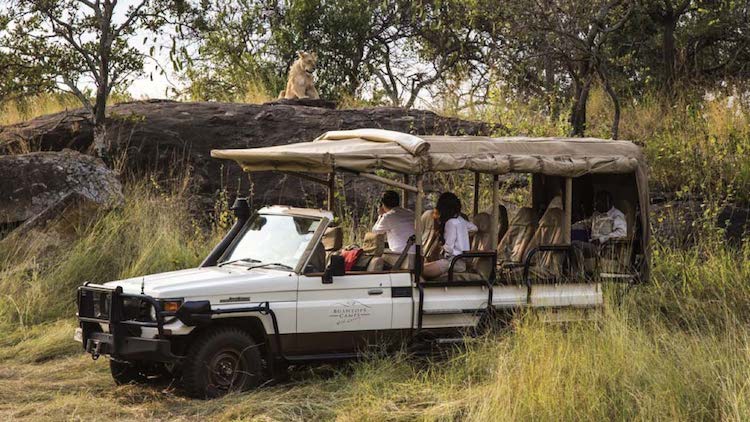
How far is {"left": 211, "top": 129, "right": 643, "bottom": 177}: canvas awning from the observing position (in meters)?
8.35

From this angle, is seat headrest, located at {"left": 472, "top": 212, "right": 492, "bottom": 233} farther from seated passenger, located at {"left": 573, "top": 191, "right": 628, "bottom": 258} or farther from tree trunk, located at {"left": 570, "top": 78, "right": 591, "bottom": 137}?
tree trunk, located at {"left": 570, "top": 78, "right": 591, "bottom": 137}

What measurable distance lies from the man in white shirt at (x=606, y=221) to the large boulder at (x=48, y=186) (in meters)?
6.22

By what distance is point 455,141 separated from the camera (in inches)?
346

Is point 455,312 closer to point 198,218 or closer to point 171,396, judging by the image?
point 171,396

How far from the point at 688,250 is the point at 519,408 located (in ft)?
22.0

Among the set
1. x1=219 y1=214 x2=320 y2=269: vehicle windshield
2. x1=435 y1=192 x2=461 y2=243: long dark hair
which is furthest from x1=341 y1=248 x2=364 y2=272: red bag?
x1=435 y1=192 x2=461 y2=243: long dark hair

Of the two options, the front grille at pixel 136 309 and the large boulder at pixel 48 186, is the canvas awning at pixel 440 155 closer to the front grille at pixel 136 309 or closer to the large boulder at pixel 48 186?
the front grille at pixel 136 309

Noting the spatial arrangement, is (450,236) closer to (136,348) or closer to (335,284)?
(335,284)

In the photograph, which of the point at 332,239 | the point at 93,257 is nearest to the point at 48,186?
the point at 93,257

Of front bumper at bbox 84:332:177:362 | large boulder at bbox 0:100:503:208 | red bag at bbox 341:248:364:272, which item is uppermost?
large boulder at bbox 0:100:503:208

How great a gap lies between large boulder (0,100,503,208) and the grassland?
2037 mm

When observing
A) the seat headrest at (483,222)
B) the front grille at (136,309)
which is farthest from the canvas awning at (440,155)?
the front grille at (136,309)

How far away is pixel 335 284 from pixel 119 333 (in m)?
1.66

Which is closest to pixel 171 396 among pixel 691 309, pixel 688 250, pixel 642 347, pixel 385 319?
pixel 385 319
